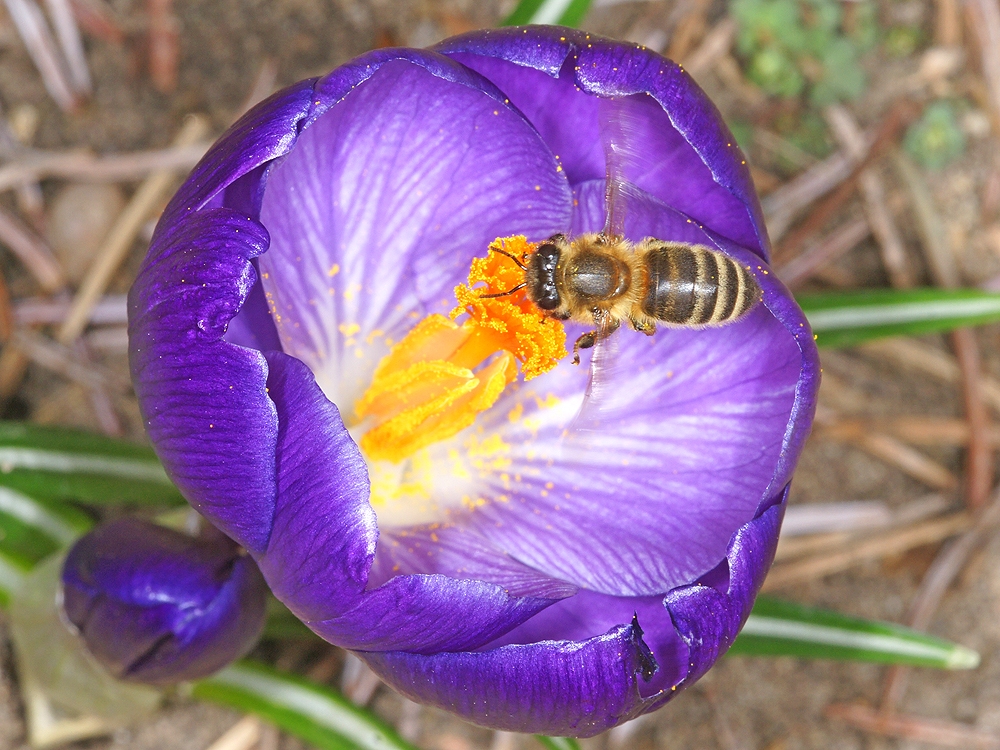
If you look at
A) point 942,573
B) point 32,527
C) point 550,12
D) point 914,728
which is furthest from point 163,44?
point 914,728

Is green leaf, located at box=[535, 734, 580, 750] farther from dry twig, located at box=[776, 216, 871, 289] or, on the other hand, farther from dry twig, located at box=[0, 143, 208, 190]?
dry twig, located at box=[0, 143, 208, 190]

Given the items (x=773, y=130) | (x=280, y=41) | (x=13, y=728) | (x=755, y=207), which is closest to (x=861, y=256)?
(x=773, y=130)

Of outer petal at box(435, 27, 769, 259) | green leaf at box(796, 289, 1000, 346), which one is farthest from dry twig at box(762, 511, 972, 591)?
outer petal at box(435, 27, 769, 259)

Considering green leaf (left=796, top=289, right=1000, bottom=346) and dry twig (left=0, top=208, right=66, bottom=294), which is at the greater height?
green leaf (left=796, top=289, right=1000, bottom=346)

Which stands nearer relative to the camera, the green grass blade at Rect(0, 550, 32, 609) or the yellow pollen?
the yellow pollen

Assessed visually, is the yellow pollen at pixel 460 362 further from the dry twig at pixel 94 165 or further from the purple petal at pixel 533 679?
the dry twig at pixel 94 165

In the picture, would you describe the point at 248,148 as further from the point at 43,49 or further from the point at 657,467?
the point at 43,49

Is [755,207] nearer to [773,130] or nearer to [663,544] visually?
[663,544]
